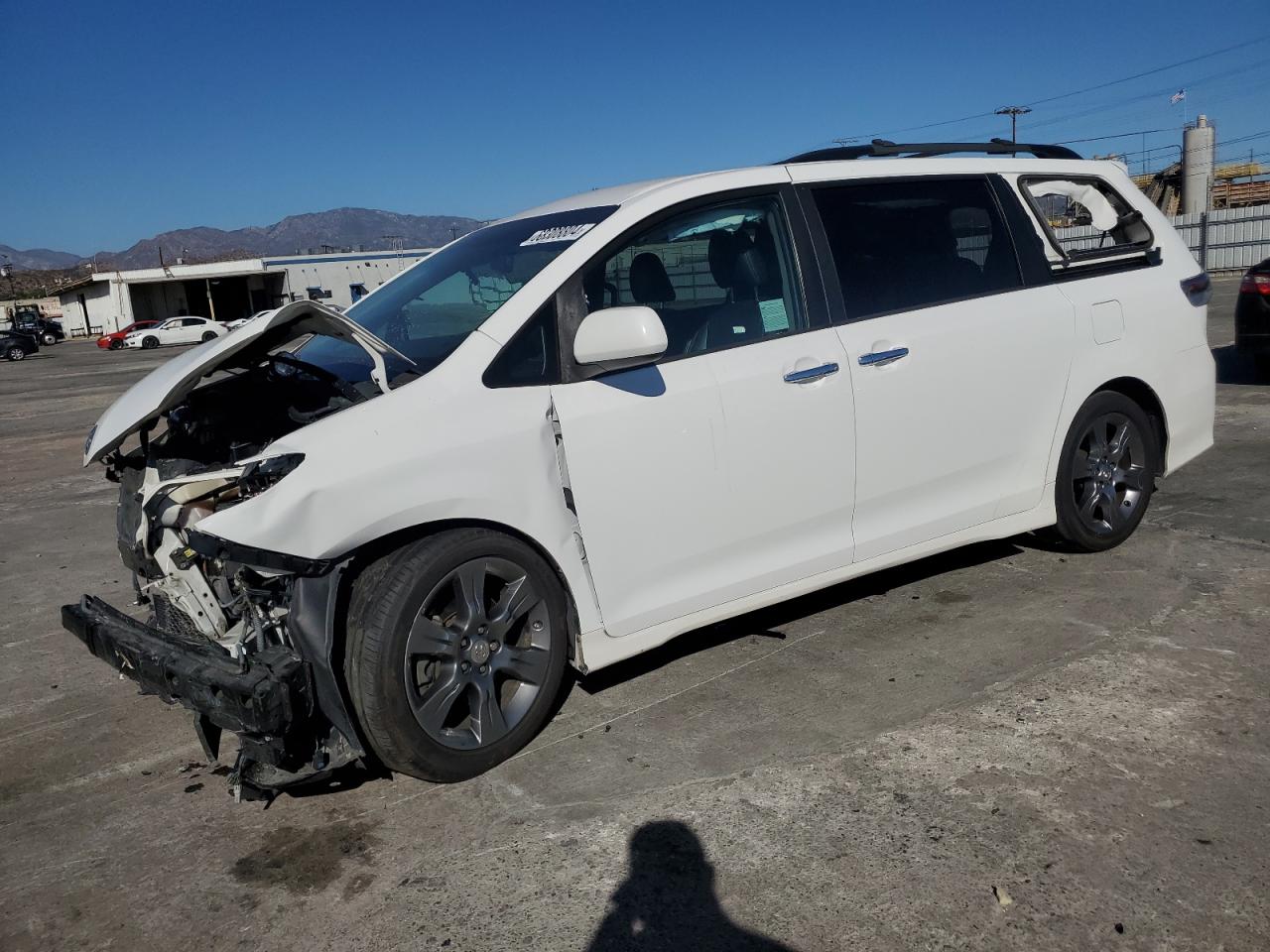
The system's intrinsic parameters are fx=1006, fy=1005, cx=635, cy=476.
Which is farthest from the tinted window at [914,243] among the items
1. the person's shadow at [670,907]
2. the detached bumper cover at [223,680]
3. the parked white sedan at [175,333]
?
the parked white sedan at [175,333]

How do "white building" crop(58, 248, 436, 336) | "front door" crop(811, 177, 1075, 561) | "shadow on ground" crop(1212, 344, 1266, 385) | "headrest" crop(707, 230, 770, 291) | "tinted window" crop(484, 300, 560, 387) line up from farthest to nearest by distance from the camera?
"white building" crop(58, 248, 436, 336) < "shadow on ground" crop(1212, 344, 1266, 385) < "front door" crop(811, 177, 1075, 561) < "headrest" crop(707, 230, 770, 291) < "tinted window" crop(484, 300, 560, 387)

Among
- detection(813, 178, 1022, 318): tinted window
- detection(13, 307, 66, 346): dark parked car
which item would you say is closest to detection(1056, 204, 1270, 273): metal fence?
detection(813, 178, 1022, 318): tinted window

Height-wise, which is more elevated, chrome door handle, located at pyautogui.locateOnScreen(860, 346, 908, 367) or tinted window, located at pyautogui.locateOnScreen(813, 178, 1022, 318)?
tinted window, located at pyautogui.locateOnScreen(813, 178, 1022, 318)

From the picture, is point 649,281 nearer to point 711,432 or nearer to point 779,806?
point 711,432

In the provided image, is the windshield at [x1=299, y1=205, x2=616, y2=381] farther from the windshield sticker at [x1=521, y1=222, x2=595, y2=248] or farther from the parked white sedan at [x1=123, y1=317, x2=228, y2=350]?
the parked white sedan at [x1=123, y1=317, x2=228, y2=350]

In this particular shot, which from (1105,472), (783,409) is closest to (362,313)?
(783,409)

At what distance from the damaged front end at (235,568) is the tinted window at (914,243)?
1.86 metres

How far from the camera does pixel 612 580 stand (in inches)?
138

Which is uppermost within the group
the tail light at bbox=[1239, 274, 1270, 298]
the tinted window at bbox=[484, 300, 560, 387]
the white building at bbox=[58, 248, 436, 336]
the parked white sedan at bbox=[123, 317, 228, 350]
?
the white building at bbox=[58, 248, 436, 336]

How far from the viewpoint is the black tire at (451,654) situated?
3.09m

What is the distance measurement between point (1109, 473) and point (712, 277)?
243 cm

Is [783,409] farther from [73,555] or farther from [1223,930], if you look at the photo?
[73,555]

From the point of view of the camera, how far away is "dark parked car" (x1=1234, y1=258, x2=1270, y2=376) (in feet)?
31.5

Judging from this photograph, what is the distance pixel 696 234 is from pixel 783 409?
0.78 m
